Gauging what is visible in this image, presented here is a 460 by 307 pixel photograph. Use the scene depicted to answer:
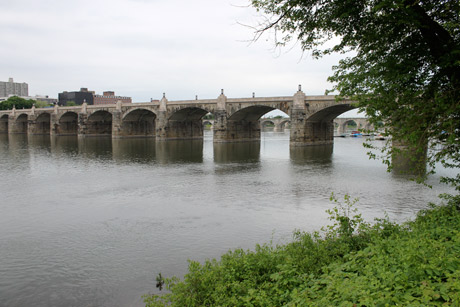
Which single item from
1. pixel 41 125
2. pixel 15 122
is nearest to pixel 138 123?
pixel 41 125

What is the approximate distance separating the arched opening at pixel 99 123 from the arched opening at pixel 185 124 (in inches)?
916

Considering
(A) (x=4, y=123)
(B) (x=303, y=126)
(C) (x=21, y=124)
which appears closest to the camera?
(B) (x=303, y=126)

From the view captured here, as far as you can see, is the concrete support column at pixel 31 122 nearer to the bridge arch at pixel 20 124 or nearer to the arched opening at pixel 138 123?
the bridge arch at pixel 20 124

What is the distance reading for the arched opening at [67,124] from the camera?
9181cm

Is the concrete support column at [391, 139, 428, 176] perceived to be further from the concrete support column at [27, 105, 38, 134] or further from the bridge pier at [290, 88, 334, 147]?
the concrete support column at [27, 105, 38, 134]

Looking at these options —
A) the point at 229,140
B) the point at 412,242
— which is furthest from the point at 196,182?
the point at 229,140

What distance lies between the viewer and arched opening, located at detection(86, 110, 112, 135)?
8519 cm

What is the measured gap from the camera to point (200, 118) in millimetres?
75812

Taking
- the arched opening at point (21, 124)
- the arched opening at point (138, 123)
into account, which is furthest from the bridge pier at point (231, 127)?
the arched opening at point (21, 124)

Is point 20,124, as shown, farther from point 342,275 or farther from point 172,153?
point 342,275

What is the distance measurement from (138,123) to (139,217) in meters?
68.4

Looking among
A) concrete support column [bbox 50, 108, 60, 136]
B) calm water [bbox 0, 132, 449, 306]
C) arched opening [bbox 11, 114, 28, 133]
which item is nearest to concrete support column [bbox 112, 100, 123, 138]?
concrete support column [bbox 50, 108, 60, 136]

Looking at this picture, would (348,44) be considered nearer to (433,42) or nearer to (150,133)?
(433,42)

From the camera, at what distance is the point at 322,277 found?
23.6 feet
